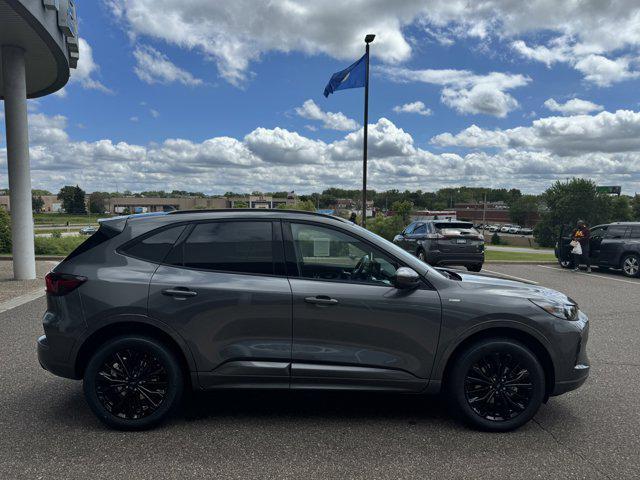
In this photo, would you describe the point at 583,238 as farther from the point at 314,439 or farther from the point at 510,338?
the point at 314,439

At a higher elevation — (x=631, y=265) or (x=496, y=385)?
(x=496, y=385)

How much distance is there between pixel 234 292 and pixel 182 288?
15.6 inches

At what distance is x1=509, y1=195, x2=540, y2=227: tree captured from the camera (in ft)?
408

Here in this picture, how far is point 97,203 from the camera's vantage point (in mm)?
106375

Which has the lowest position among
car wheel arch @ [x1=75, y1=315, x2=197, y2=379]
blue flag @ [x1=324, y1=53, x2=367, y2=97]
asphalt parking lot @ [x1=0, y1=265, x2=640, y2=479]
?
asphalt parking lot @ [x1=0, y1=265, x2=640, y2=479]

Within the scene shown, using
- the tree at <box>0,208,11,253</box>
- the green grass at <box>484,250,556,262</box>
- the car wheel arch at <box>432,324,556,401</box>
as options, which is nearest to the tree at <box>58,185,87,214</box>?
the tree at <box>0,208,11,253</box>

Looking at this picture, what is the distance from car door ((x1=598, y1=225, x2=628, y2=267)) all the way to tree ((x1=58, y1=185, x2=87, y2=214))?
115224mm

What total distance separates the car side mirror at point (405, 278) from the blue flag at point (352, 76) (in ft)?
43.3

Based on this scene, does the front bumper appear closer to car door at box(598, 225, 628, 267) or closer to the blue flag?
car door at box(598, 225, 628, 267)

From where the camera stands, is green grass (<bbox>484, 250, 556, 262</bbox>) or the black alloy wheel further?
green grass (<bbox>484, 250, 556, 262</bbox>)

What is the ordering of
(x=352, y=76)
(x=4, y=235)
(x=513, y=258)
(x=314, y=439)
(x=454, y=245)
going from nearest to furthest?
(x=314, y=439) → (x=454, y=245) → (x=352, y=76) → (x=4, y=235) → (x=513, y=258)

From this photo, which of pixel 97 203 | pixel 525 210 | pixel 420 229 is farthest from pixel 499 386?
pixel 525 210

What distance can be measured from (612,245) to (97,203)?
363ft

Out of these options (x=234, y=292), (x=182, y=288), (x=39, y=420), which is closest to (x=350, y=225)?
(x=234, y=292)
